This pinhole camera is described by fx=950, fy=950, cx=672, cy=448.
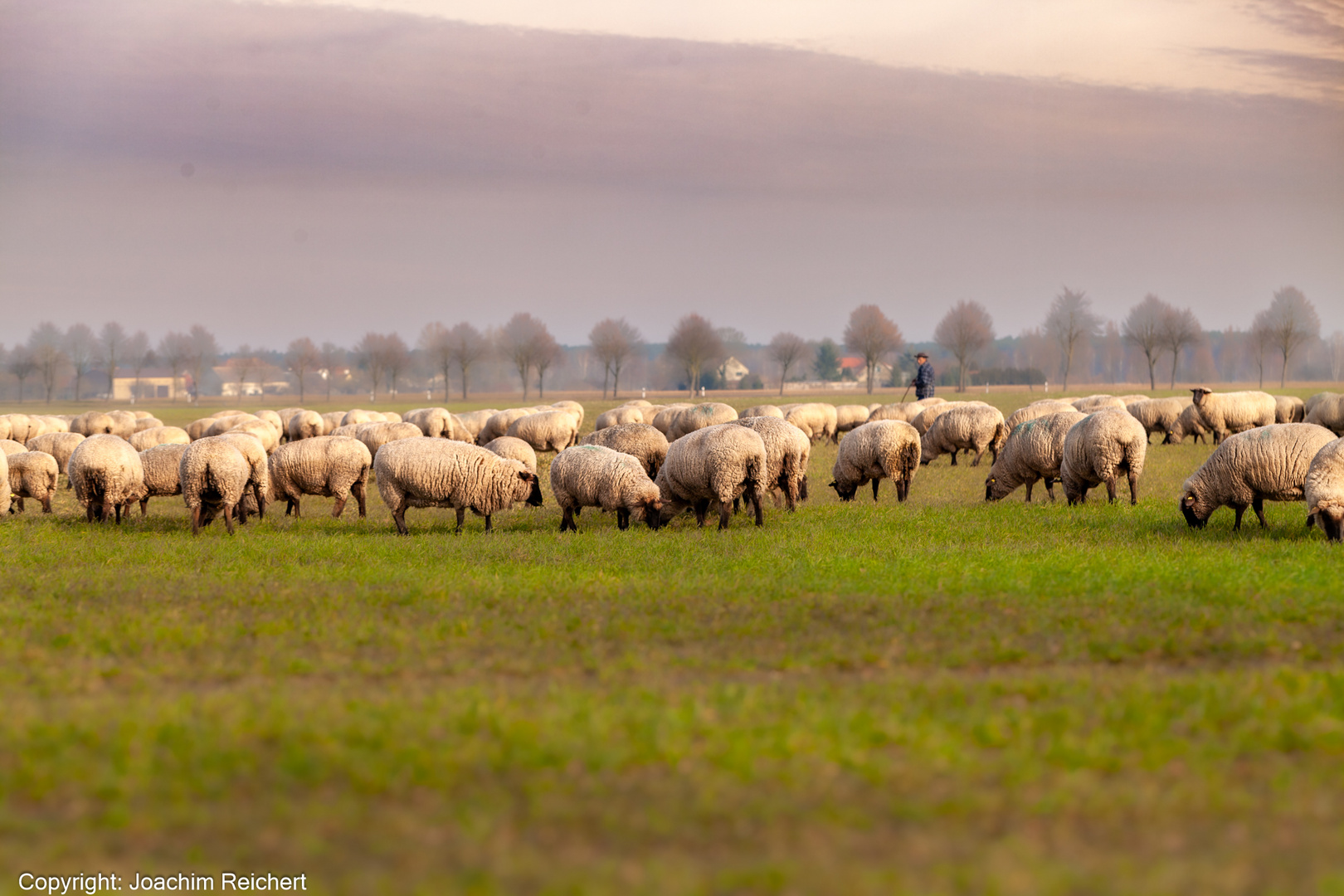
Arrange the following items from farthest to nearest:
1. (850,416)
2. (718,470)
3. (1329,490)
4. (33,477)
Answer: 1. (850,416)
2. (33,477)
3. (718,470)
4. (1329,490)

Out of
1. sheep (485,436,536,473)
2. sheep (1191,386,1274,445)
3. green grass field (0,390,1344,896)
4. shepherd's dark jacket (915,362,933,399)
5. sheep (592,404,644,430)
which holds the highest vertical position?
shepherd's dark jacket (915,362,933,399)

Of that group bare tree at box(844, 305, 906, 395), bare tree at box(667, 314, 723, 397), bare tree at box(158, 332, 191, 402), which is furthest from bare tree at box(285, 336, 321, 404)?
bare tree at box(844, 305, 906, 395)

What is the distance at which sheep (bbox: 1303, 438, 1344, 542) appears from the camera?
506 inches

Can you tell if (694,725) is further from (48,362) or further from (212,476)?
(48,362)

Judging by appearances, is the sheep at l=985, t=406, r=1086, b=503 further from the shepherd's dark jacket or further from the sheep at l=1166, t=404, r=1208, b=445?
the sheep at l=1166, t=404, r=1208, b=445

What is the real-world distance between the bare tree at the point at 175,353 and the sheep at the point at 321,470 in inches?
4888

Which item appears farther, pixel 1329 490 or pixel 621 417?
pixel 621 417

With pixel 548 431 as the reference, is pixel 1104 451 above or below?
above

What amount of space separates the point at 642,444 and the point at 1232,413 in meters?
27.9

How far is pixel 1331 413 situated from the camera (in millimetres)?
34750

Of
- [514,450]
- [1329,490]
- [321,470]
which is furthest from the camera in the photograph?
[514,450]

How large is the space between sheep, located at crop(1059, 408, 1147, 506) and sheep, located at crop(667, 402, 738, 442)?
14.1 m

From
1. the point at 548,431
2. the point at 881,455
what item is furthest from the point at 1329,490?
the point at 548,431

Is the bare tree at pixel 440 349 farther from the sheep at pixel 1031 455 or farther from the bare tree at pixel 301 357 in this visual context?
the sheep at pixel 1031 455
